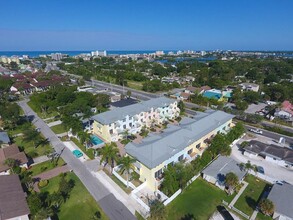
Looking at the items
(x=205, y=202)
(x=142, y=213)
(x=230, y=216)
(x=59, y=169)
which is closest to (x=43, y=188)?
(x=59, y=169)

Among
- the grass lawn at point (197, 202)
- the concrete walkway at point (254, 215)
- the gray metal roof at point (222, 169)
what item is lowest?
the grass lawn at point (197, 202)

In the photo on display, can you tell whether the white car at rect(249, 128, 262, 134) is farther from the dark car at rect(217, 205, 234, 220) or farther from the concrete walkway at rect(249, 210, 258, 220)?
the dark car at rect(217, 205, 234, 220)

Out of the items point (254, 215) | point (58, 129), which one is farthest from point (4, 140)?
point (254, 215)

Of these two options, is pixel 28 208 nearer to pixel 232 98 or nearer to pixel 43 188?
pixel 43 188

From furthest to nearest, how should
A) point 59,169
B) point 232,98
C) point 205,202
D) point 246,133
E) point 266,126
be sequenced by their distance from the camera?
point 232,98 < point 266,126 < point 246,133 < point 59,169 < point 205,202

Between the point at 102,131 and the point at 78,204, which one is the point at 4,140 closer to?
the point at 102,131

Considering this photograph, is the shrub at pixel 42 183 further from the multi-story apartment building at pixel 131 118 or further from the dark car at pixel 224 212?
the dark car at pixel 224 212

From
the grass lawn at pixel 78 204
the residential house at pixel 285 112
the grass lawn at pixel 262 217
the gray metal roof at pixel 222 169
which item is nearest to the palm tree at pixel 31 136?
the grass lawn at pixel 78 204
